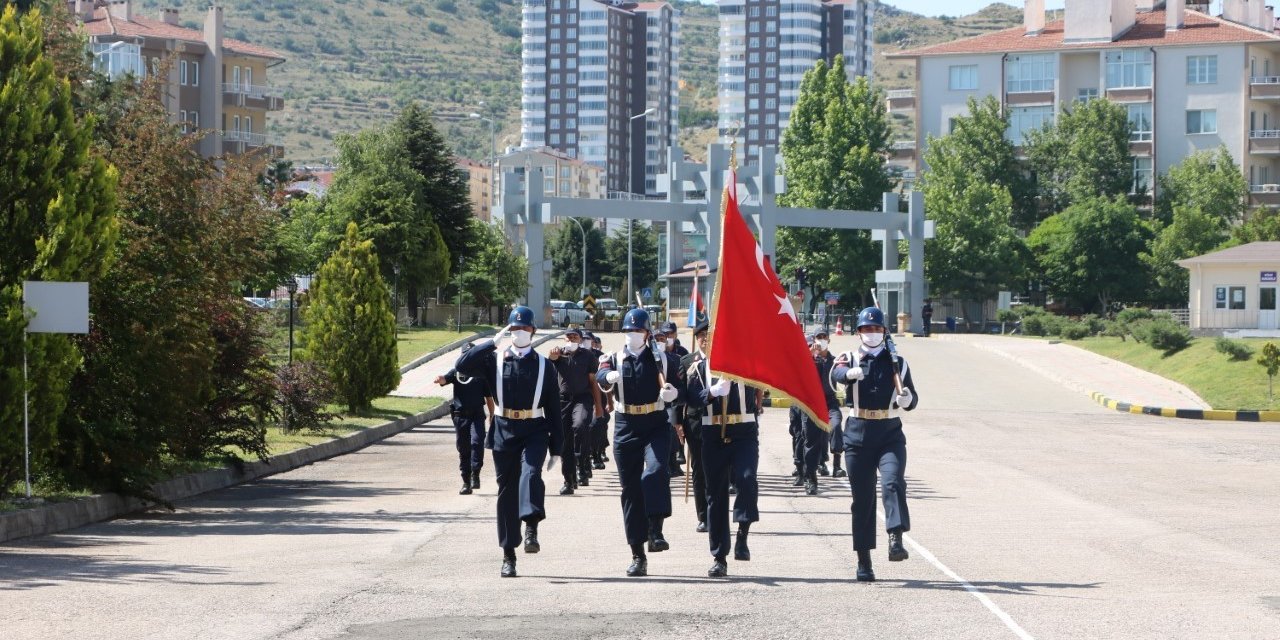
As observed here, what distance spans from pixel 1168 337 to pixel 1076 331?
15.3 meters

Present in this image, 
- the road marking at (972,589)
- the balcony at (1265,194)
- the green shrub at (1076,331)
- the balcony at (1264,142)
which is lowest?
the road marking at (972,589)

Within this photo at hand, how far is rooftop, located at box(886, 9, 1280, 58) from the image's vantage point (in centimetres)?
9494

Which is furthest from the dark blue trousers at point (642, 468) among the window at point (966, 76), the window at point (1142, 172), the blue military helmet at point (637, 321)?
the window at point (966, 76)

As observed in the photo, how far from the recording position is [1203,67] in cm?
9544

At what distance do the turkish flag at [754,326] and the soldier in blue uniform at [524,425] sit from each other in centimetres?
130

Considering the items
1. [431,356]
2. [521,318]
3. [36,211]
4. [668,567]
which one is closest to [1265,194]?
[431,356]

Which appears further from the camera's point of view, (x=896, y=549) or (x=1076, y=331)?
(x=1076, y=331)

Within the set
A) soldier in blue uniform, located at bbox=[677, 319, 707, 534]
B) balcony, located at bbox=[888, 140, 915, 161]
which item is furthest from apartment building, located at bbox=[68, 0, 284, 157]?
soldier in blue uniform, located at bbox=[677, 319, 707, 534]

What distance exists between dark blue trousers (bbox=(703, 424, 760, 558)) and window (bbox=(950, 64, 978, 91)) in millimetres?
93055

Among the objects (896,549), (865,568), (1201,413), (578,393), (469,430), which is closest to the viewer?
(865,568)

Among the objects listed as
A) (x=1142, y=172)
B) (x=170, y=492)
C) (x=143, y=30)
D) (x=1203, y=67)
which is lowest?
(x=170, y=492)

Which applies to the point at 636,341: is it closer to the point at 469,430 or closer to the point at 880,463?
the point at 880,463

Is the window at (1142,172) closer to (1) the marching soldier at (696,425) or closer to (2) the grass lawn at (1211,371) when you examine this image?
(2) the grass lawn at (1211,371)

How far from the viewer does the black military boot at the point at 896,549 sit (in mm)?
12047
